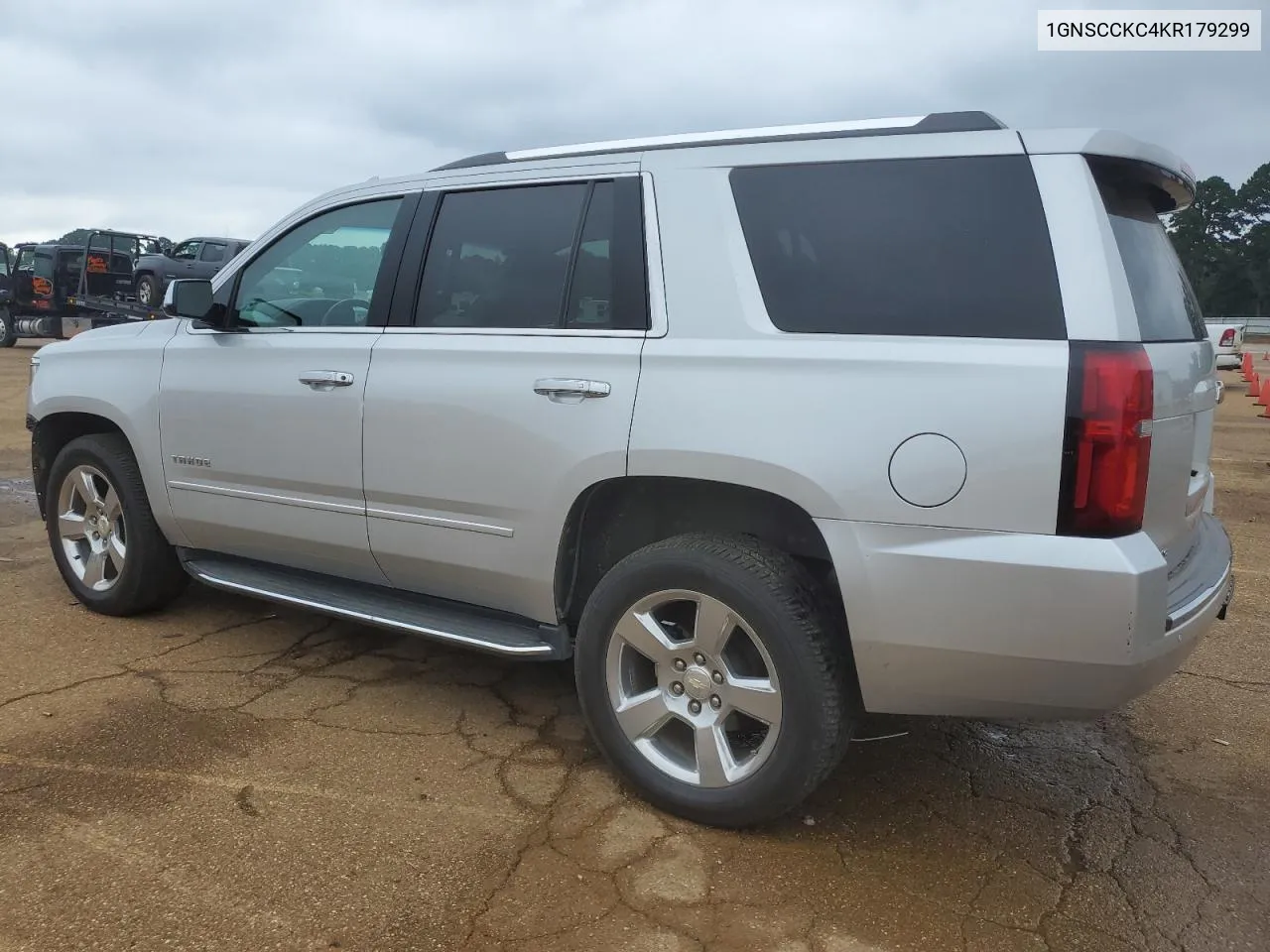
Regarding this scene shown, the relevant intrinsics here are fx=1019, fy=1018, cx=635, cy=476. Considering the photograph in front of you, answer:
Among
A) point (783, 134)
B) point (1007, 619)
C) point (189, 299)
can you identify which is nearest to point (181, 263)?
point (189, 299)

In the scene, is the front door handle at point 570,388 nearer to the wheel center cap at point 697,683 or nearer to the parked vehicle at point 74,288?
the wheel center cap at point 697,683

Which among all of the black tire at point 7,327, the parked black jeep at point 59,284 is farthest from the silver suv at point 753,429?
the black tire at point 7,327

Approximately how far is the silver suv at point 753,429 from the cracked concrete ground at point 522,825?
1.02 ft

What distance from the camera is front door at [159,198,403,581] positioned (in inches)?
139

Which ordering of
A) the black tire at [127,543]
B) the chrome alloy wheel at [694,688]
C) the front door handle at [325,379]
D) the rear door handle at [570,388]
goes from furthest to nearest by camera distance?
the black tire at [127,543] → the front door handle at [325,379] → the rear door handle at [570,388] → the chrome alloy wheel at [694,688]

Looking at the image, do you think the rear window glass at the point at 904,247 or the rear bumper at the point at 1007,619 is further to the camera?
the rear window glass at the point at 904,247

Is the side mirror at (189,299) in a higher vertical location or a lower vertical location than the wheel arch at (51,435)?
higher

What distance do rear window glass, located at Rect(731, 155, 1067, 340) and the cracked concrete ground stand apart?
1416 millimetres

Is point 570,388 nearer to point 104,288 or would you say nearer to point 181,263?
point 181,263

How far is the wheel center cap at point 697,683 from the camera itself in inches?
111

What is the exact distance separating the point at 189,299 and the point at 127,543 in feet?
3.86

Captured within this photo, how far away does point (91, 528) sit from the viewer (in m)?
4.55

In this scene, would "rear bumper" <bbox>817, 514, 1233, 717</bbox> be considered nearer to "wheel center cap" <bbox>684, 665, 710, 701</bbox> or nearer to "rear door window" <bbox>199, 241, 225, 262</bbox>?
"wheel center cap" <bbox>684, 665, 710, 701</bbox>

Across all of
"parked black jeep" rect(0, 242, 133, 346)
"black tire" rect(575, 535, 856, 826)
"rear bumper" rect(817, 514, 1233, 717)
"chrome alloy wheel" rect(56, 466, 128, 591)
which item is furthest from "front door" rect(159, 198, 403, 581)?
"parked black jeep" rect(0, 242, 133, 346)
